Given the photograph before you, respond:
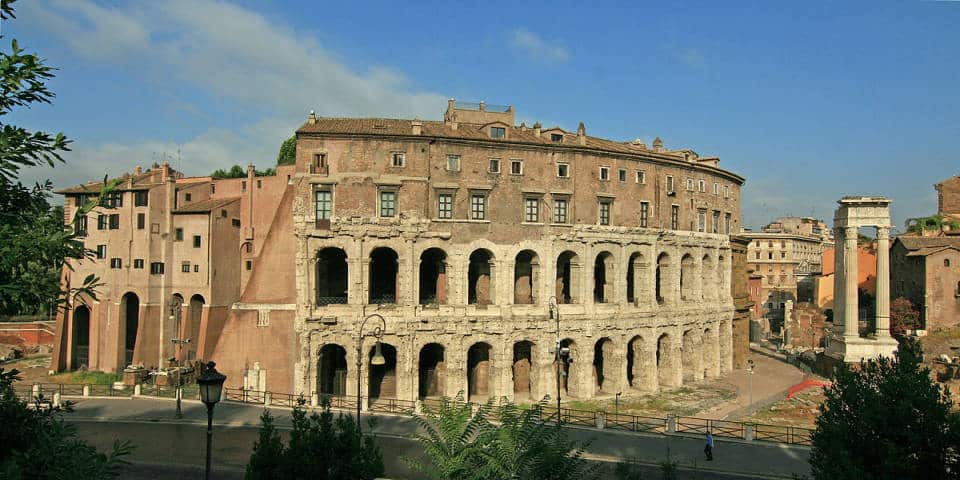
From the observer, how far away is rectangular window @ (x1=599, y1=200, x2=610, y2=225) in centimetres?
3888

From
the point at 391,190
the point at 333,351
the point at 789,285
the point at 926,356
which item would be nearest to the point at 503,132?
the point at 391,190

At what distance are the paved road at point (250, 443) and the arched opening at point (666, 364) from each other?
1645 centimetres

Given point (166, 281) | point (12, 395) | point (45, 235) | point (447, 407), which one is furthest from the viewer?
point (166, 281)

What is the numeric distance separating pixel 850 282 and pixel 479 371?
84.1 feet

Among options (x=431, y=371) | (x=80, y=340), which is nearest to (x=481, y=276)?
(x=431, y=371)

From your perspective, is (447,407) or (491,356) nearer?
(447,407)

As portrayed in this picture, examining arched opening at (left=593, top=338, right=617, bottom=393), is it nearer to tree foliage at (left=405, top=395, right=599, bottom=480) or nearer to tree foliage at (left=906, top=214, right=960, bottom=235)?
tree foliage at (left=405, top=395, right=599, bottom=480)

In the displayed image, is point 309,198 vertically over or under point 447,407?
over

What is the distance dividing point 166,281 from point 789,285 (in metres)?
87.7

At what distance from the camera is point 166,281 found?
4428 cm

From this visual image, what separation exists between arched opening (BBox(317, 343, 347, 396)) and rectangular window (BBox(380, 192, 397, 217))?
8254 mm

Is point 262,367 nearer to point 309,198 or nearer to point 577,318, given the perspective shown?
point 309,198

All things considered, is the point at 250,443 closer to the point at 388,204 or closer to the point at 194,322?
the point at 388,204

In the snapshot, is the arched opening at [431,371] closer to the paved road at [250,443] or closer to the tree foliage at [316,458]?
the paved road at [250,443]
